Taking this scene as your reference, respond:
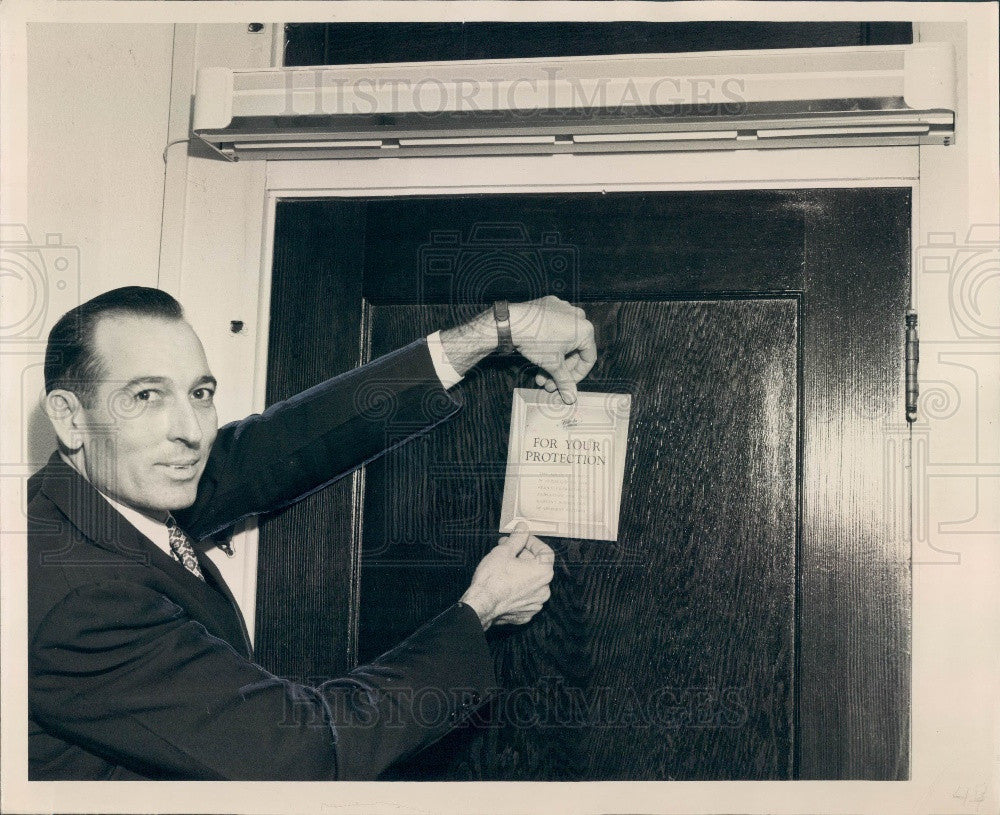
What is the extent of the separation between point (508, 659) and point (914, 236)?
76 cm

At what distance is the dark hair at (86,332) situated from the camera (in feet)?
3.94

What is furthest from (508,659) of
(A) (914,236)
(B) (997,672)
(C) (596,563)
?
(A) (914,236)

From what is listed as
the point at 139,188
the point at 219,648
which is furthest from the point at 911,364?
the point at 139,188

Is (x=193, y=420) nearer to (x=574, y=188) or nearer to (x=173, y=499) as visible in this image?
(x=173, y=499)

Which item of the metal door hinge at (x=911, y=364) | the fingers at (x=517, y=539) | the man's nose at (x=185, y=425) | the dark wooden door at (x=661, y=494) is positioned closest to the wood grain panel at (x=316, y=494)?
the dark wooden door at (x=661, y=494)

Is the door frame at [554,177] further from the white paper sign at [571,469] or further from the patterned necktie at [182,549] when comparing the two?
the white paper sign at [571,469]

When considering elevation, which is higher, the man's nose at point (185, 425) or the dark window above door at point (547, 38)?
the dark window above door at point (547, 38)

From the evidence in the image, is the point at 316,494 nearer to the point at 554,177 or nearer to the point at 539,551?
the point at 539,551

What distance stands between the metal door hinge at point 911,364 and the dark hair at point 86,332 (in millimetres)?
947

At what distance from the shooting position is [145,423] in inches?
46.3

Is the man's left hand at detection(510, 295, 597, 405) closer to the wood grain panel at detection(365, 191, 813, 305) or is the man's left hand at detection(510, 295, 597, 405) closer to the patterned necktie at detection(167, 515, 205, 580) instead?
the wood grain panel at detection(365, 191, 813, 305)

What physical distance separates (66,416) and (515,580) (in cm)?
62

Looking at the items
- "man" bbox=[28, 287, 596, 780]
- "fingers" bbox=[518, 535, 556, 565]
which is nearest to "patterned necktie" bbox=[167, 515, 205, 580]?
"man" bbox=[28, 287, 596, 780]

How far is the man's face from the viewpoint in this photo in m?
1.17
